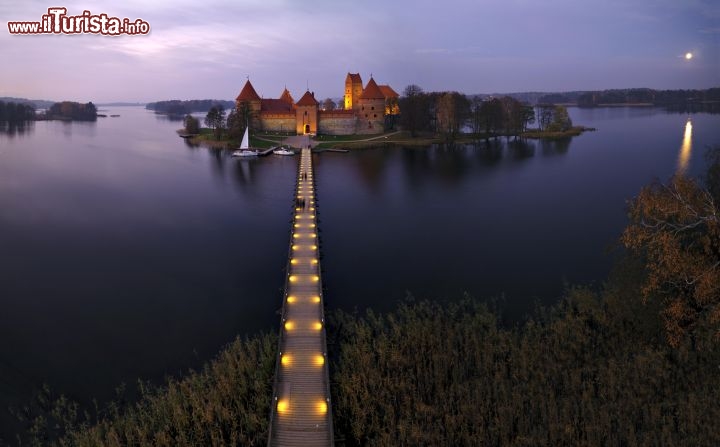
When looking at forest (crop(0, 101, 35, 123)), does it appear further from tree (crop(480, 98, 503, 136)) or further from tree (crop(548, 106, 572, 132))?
tree (crop(548, 106, 572, 132))

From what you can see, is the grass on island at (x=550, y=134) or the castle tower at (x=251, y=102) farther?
the grass on island at (x=550, y=134)

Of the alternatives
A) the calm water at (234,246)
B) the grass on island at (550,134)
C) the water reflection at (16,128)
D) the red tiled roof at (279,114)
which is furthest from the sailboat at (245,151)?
the water reflection at (16,128)

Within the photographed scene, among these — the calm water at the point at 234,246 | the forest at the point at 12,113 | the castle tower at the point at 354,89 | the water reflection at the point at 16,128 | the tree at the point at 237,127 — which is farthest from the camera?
the forest at the point at 12,113

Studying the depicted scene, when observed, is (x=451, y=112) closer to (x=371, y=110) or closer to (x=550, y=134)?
(x=371, y=110)

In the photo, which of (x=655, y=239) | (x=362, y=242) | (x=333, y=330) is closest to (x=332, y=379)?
(x=333, y=330)

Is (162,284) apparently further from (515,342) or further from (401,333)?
(515,342)

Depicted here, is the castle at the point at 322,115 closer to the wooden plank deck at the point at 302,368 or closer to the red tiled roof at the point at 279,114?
the red tiled roof at the point at 279,114

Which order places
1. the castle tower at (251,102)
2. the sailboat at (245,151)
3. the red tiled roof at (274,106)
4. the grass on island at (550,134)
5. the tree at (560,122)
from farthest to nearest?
the tree at (560,122), the grass on island at (550,134), the red tiled roof at (274,106), the castle tower at (251,102), the sailboat at (245,151)

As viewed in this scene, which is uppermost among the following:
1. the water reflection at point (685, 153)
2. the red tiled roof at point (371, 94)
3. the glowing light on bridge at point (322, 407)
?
the red tiled roof at point (371, 94)
